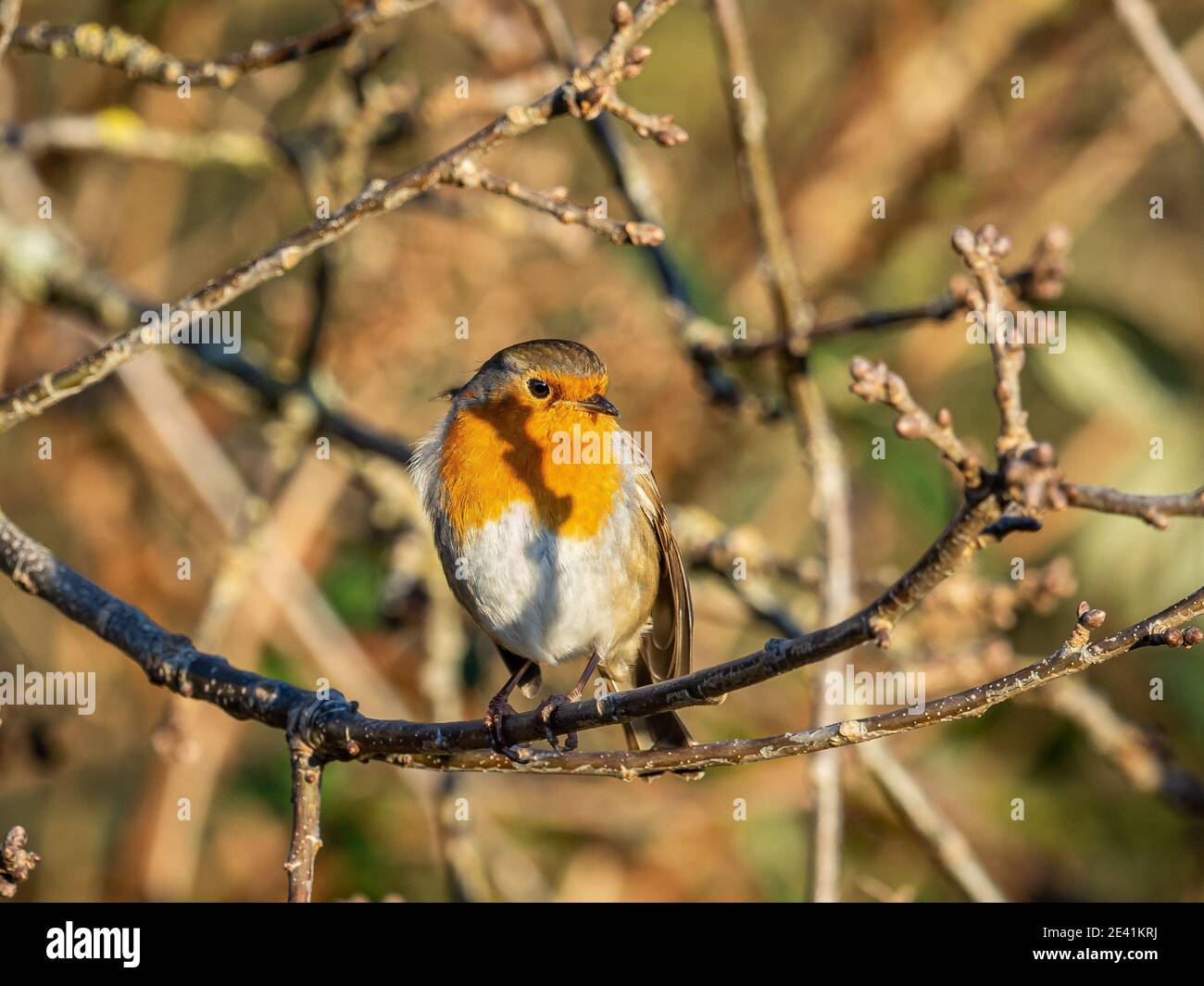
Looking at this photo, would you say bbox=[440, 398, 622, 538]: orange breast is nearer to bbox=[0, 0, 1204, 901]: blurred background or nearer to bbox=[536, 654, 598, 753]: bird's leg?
bbox=[536, 654, 598, 753]: bird's leg

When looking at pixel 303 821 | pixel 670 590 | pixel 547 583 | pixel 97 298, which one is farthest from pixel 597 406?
pixel 97 298

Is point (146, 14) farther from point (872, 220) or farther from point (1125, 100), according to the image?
point (1125, 100)

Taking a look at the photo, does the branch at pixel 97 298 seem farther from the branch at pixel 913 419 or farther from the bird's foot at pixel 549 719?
the branch at pixel 913 419

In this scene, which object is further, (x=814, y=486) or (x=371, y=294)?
(x=371, y=294)

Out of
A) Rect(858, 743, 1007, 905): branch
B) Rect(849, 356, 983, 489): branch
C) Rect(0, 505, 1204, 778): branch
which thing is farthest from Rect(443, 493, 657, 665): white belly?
Rect(849, 356, 983, 489): branch

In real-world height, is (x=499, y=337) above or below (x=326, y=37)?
above

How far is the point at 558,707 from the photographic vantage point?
2.05 m

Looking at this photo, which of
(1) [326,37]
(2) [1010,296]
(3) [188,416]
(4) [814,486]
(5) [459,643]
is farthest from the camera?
(3) [188,416]

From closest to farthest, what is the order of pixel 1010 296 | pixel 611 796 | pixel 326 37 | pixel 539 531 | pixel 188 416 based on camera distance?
pixel 326 37
pixel 1010 296
pixel 539 531
pixel 188 416
pixel 611 796

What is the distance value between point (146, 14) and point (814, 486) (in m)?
3.16

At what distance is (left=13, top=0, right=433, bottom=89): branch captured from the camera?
2.37 m

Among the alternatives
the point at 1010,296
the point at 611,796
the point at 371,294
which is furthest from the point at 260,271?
the point at 611,796

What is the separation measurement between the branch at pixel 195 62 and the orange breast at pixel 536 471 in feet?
3.31

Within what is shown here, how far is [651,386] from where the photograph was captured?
4.93 meters
